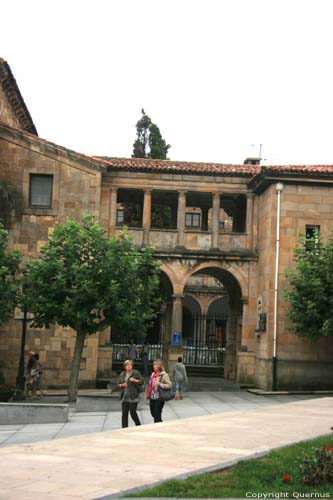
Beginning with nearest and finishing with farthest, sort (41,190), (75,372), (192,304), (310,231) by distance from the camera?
(75,372) → (310,231) → (41,190) → (192,304)

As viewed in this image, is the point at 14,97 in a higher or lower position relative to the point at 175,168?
higher

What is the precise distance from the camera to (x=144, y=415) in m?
19.8

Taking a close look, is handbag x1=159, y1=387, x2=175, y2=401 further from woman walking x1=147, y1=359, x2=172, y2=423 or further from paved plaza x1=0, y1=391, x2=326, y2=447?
paved plaza x1=0, y1=391, x2=326, y2=447

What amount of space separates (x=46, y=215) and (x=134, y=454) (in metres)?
20.3

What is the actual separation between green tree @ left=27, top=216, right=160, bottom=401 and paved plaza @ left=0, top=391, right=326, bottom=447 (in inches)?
115

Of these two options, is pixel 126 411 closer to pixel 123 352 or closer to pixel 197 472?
pixel 197 472

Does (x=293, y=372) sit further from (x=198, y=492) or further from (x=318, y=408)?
(x=198, y=492)

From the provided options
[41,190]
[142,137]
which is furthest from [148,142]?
[41,190]

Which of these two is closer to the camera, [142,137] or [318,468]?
[318,468]

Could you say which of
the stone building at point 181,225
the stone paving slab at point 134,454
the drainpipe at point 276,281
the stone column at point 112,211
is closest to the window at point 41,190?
the stone building at point 181,225

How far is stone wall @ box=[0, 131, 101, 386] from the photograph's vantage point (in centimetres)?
2923

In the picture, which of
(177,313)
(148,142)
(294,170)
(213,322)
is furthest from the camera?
(148,142)

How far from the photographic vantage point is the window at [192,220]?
51.6 metres

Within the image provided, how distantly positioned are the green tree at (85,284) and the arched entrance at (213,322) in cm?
784
